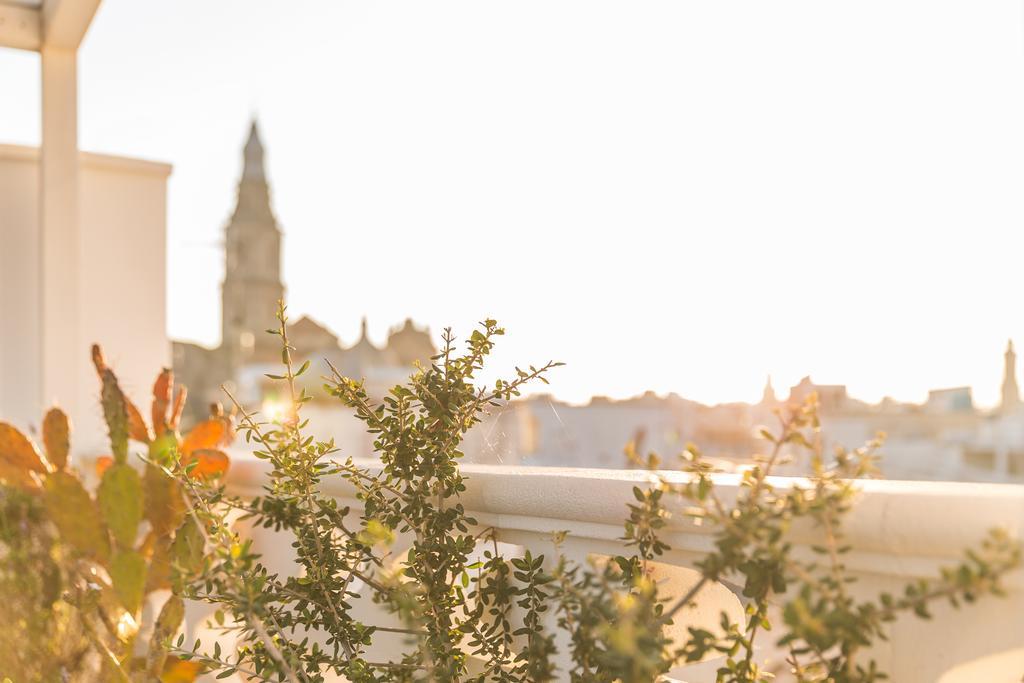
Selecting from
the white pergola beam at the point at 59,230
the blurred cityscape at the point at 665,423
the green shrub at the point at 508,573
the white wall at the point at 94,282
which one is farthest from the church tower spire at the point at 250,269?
the green shrub at the point at 508,573

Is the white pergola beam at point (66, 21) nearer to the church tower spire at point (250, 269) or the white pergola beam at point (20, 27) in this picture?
the white pergola beam at point (20, 27)

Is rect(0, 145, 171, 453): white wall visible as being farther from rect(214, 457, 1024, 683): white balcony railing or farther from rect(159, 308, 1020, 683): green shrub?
rect(214, 457, 1024, 683): white balcony railing

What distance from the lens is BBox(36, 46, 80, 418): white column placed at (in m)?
2.98

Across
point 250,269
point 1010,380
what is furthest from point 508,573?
point 250,269

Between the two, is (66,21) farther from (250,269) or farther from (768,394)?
(250,269)

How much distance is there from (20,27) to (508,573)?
270 centimetres

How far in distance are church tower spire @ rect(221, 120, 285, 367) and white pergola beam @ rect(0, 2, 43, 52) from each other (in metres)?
31.3

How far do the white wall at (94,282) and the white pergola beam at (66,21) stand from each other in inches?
17.2

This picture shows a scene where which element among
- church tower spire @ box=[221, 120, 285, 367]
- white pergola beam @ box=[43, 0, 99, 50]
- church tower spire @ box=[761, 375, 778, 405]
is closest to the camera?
church tower spire @ box=[761, 375, 778, 405]

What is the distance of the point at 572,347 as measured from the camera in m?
1.37

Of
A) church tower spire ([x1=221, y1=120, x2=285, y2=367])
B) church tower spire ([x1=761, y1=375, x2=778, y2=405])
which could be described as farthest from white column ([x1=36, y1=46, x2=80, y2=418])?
church tower spire ([x1=221, y1=120, x2=285, y2=367])

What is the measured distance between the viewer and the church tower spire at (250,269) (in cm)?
3481

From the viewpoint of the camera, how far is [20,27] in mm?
2930

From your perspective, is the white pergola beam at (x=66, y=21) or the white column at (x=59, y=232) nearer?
the white pergola beam at (x=66, y=21)
